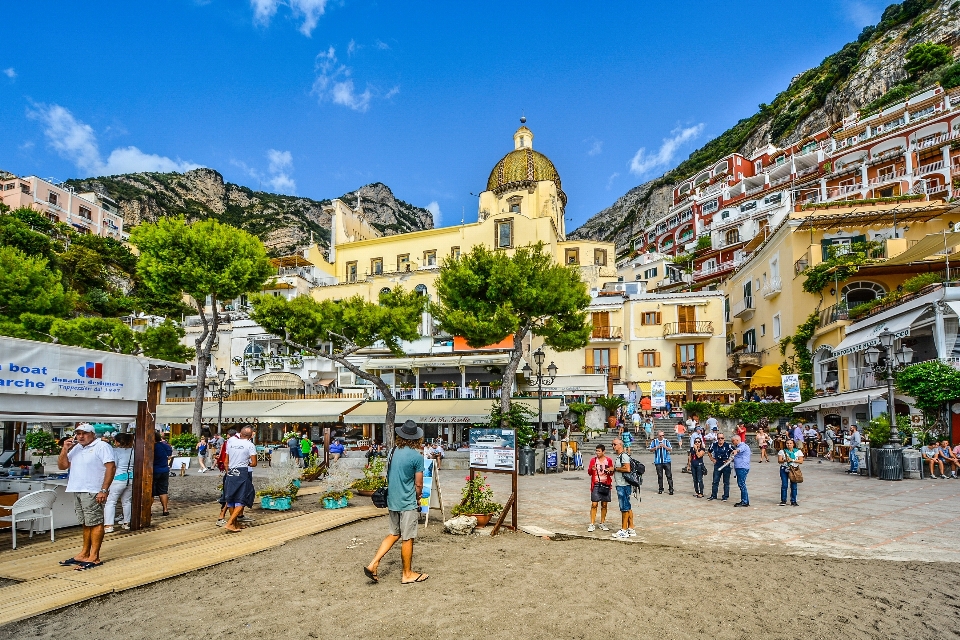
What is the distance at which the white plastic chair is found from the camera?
7.47 meters

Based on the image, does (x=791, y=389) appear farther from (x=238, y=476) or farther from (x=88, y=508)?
(x=88, y=508)

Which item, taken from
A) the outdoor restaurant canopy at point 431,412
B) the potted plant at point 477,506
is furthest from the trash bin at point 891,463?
the outdoor restaurant canopy at point 431,412

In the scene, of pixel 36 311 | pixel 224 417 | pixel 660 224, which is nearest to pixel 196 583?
pixel 36 311

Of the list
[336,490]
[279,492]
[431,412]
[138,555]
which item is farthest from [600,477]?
[431,412]

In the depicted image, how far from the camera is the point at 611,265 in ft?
153

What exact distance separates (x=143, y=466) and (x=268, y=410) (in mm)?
24774

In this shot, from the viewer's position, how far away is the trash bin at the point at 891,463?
16062mm

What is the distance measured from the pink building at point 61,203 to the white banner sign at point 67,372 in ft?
216

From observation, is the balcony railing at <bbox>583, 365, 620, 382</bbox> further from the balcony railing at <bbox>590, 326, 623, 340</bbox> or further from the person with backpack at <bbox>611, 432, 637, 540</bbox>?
the person with backpack at <bbox>611, 432, 637, 540</bbox>

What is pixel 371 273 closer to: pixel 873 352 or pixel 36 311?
pixel 36 311

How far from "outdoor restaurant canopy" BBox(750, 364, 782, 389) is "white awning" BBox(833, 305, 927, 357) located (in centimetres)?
456

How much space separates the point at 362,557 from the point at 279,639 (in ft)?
8.58

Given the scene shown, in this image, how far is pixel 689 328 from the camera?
36.7 m

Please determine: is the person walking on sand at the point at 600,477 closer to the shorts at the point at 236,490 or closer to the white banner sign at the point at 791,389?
the shorts at the point at 236,490
